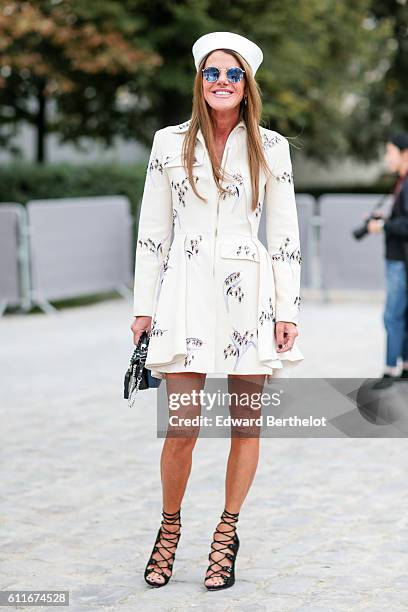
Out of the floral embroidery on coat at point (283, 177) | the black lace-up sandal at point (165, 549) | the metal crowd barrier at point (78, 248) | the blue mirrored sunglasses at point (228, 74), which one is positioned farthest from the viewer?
the metal crowd barrier at point (78, 248)

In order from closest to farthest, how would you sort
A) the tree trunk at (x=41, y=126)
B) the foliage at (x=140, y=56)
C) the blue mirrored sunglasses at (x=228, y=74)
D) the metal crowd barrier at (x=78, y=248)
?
the blue mirrored sunglasses at (x=228, y=74)
the metal crowd barrier at (x=78, y=248)
the foliage at (x=140, y=56)
the tree trunk at (x=41, y=126)

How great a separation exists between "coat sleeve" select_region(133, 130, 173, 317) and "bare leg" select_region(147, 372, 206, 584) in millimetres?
285

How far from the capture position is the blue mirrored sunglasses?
441 centimetres

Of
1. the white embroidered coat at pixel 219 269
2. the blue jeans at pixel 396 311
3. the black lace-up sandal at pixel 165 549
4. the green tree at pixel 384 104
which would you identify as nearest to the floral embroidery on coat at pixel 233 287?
the white embroidered coat at pixel 219 269

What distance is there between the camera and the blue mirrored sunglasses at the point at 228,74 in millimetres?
4410

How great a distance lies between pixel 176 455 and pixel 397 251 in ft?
14.2

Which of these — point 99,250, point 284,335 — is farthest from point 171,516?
point 99,250

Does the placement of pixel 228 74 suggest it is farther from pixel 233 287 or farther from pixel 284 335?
pixel 284 335

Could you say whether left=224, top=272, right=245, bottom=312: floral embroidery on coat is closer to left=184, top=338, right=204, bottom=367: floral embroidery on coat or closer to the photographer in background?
left=184, top=338, right=204, bottom=367: floral embroidery on coat

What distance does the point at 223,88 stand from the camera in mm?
4414

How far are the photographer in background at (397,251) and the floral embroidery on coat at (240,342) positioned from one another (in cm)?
414

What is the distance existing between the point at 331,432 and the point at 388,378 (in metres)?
1.39

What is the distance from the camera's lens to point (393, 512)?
5688 millimetres

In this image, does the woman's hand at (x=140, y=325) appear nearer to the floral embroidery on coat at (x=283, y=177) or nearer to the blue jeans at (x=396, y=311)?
the floral embroidery on coat at (x=283, y=177)
